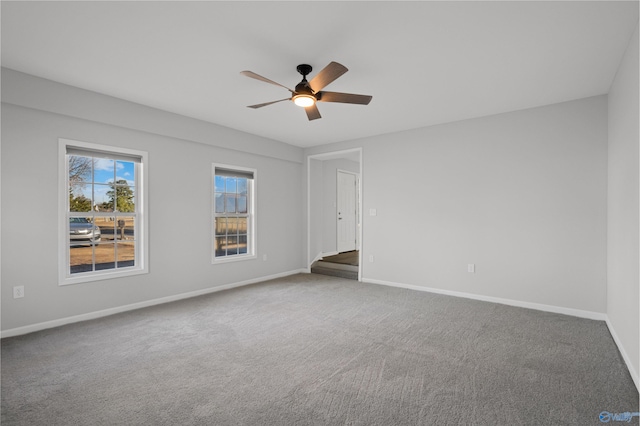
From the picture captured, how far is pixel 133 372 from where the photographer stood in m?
2.46

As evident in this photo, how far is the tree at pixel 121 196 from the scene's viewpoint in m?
4.00

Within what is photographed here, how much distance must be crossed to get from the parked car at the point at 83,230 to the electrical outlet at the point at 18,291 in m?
0.66

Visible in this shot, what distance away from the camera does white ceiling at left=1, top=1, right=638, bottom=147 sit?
219 centimetres

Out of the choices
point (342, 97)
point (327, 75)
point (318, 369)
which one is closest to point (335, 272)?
point (318, 369)

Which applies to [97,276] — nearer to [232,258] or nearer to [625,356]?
[232,258]

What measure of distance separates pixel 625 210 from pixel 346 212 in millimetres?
5641

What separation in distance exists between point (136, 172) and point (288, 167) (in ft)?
9.24

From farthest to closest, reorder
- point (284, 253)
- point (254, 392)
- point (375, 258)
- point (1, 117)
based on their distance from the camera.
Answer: point (284, 253), point (375, 258), point (1, 117), point (254, 392)

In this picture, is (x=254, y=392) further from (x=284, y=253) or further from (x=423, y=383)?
(x=284, y=253)

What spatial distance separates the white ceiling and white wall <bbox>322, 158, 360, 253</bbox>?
10.9 feet

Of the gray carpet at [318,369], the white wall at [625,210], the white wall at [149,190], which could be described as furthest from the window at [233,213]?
the white wall at [625,210]

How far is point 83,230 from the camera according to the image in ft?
12.4

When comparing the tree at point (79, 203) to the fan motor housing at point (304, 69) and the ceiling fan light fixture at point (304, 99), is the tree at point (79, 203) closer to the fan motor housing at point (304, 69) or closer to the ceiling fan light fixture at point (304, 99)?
the ceiling fan light fixture at point (304, 99)

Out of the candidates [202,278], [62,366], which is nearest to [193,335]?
[62,366]
